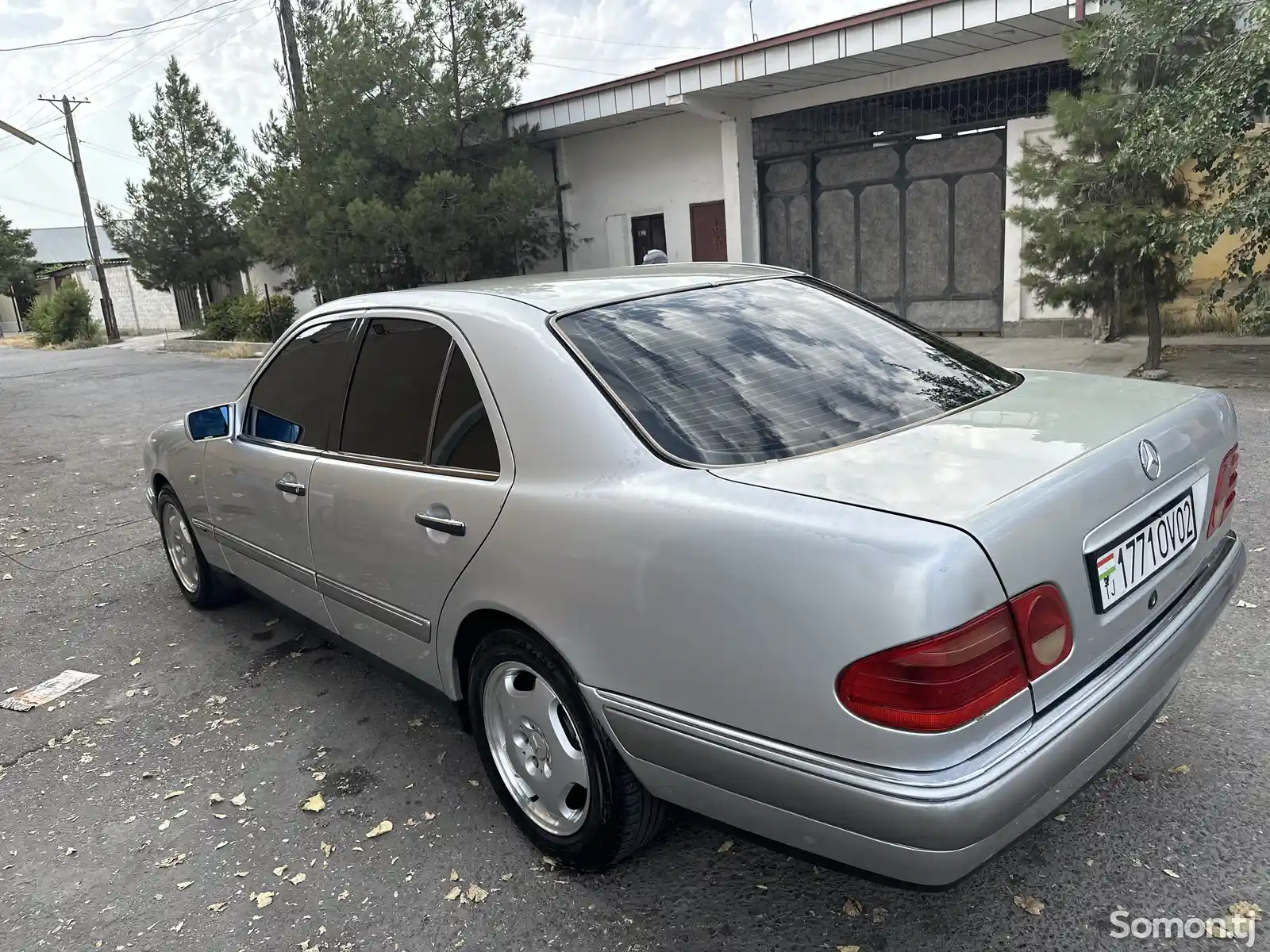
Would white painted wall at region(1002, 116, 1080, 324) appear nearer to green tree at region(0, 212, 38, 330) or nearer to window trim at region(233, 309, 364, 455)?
window trim at region(233, 309, 364, 455)

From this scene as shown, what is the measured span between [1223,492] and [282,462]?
3116 mm

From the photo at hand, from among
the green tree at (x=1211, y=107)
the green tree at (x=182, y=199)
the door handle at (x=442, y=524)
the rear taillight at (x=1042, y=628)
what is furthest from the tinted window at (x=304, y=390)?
the green tree at (x=182, y=199)

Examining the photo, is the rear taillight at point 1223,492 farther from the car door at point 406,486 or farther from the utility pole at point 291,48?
the utility pole at point 291,48

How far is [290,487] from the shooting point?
11.3 ft

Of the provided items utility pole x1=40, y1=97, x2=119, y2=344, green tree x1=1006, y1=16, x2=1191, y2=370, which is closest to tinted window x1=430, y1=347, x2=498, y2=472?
green tree x1=1006, y1=16, x2=1191, y2=370

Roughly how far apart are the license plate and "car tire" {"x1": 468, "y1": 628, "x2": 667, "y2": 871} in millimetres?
1194

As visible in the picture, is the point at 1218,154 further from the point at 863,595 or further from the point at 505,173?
the point at 505,173

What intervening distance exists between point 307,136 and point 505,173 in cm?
370

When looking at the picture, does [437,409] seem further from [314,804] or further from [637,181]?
[637,181]

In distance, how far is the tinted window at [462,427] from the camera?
263 centimetres

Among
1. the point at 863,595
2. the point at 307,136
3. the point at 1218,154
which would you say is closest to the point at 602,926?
the point at 863,595

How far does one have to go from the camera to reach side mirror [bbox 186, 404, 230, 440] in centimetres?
400

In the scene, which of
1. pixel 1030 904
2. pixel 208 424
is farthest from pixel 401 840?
pixel 208 424

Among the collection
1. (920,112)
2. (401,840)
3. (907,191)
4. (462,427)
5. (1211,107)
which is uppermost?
(920,112)
